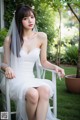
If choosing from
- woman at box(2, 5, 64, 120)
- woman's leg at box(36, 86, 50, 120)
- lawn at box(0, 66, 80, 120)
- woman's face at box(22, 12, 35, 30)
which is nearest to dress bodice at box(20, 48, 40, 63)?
woman at box(2, 5, 64, 120)

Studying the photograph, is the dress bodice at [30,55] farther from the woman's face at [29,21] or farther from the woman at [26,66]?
the woman's face at [29,21]

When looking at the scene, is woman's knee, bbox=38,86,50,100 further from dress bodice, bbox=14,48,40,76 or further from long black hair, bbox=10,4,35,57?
long black hair, bbox=10,4,35,57

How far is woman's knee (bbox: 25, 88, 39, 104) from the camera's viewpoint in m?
2.87

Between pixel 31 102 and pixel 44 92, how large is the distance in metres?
0.21

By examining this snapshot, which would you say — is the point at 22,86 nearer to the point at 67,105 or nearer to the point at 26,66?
the point at 26,66

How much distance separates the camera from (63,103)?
175 inches

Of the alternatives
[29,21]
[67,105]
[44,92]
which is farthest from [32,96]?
[67,105]

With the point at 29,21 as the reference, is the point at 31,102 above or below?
below

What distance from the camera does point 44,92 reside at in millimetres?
2996

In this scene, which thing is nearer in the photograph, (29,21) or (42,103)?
(42,103)

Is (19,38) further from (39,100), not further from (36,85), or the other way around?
(39,100)

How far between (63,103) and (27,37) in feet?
4.88

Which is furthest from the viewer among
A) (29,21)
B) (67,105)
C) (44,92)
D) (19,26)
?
(67,105)

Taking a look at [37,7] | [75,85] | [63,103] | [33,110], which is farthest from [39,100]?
[37,7]
